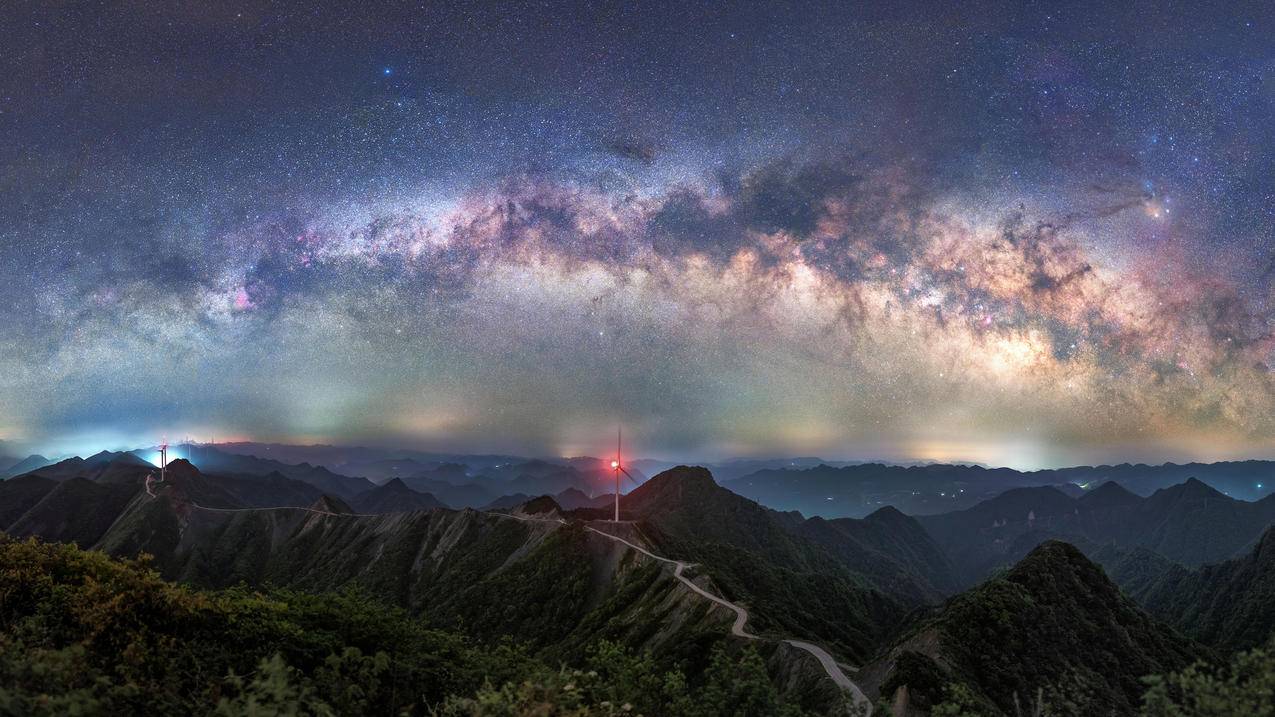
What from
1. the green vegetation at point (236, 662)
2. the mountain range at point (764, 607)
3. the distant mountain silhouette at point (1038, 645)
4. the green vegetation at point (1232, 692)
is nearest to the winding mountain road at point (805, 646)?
the mountain range at point (764, 607)

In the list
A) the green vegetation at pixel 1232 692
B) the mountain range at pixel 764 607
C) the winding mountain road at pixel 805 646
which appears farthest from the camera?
the mountain range at pixel 764 607

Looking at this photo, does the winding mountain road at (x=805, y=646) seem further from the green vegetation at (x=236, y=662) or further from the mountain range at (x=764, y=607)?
the green vegetation at (x=236, y=662)

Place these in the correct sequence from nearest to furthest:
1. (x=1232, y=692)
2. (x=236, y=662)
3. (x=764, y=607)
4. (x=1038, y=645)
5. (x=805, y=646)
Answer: (x=1232, y=692) → (x=236, y=662) → (x=805, y=646) → (x=1038, y=645) → (x=764, y=607)

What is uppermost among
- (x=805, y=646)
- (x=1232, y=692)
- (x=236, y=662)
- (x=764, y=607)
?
(x=1232, y=692)

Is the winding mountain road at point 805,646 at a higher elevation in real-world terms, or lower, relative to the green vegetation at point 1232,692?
lower

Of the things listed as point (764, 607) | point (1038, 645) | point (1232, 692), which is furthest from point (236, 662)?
point (1038, 645)

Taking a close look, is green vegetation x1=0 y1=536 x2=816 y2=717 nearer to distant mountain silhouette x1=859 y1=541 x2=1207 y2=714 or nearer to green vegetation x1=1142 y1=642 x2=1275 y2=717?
green vegetation x1=1142 y1=642 x2=1275 y2=717

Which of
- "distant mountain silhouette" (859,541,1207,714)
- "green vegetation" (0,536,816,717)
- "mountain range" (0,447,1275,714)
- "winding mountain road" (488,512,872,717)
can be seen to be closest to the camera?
"green vegetation" (0,536,816,717)

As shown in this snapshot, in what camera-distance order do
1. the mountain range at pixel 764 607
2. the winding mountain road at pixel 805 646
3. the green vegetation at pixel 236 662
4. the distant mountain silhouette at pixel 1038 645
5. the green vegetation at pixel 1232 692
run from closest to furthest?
the green vegetation at pixel 1232 692 < the green vegetation at pixel 236 662 < the winding mountain road at pixel 805 646 < the distant mountain silhouette at pixel 1038 645 < the mountain range at pixel 764 607

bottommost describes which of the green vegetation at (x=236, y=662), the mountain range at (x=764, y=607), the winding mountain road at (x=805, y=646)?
the mountain range at (x=764, y=607)

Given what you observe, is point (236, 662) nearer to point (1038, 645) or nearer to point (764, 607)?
point (764, 607)

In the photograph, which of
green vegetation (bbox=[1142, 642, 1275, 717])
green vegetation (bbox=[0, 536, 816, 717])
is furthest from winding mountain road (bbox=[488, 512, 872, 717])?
green vegetation (bbox=[1142, 642, 1275, 717])

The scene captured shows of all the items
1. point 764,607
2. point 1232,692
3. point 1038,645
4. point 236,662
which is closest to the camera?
point 1232,692
